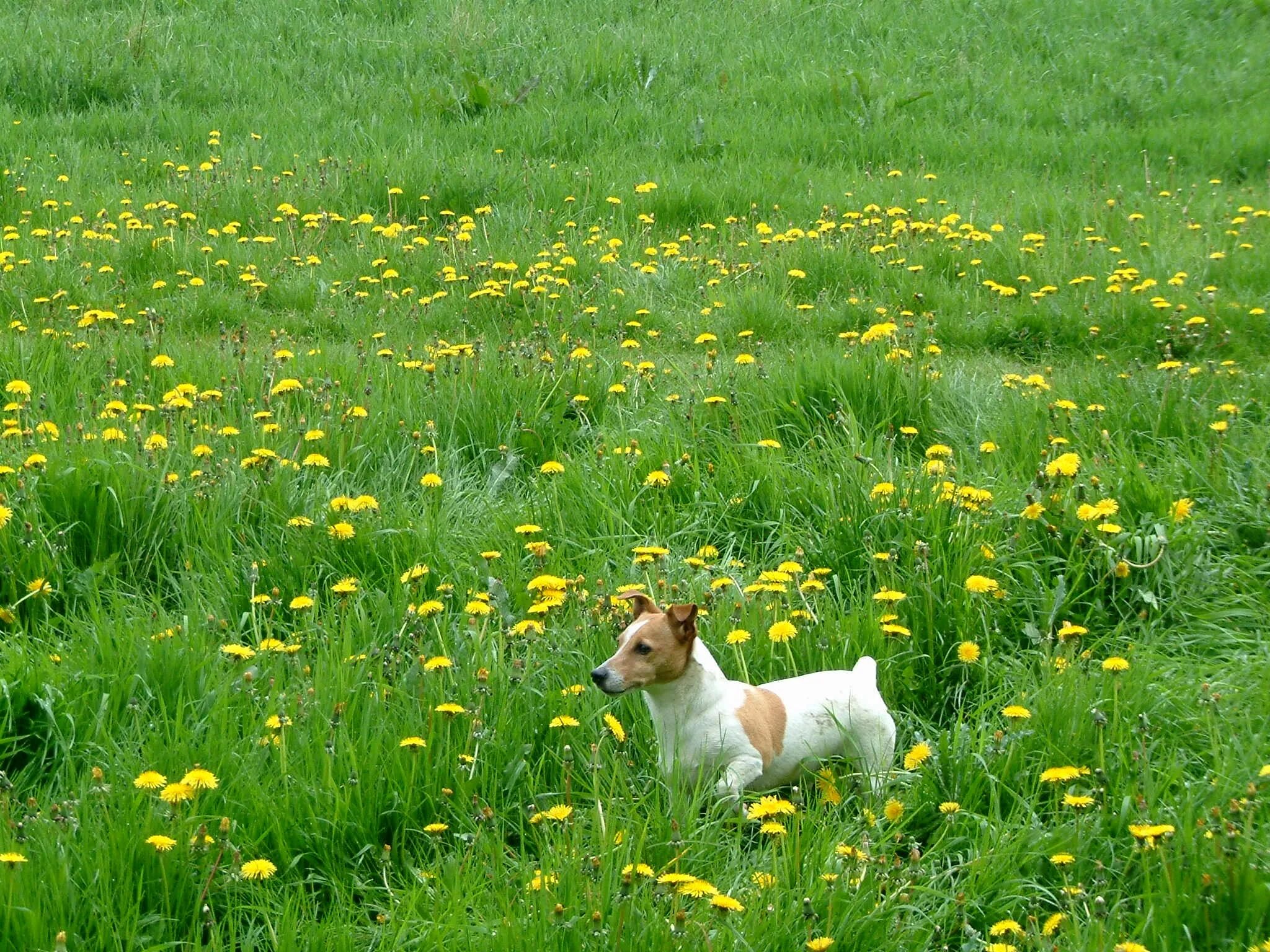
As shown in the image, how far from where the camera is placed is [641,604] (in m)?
3.13

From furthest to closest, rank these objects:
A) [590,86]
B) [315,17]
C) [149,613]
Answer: [315,17]
[590,86]
[149,613]

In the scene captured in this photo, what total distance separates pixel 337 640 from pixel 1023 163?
7.57 metres

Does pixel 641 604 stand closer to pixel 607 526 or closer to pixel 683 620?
pixel 683 620

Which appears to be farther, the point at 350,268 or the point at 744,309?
the point at 350,268

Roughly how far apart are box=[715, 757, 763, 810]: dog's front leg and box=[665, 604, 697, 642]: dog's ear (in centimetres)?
30

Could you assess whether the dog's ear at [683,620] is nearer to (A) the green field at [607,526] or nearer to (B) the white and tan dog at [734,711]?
(B) the white and tan dog at [734,711]

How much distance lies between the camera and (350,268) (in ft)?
23.9

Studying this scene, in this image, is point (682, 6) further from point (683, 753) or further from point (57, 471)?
point (683, 753)

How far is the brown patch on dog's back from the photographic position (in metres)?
3.00

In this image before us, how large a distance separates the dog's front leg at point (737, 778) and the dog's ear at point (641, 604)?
401 mm

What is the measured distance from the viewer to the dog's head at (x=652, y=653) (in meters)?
2.87

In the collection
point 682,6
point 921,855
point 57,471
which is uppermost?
point 682,6

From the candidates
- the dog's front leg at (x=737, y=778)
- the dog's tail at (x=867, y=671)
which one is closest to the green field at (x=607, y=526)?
the dog's front leg at (x=737, y=778)

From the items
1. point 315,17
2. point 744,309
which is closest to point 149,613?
point 744,309
